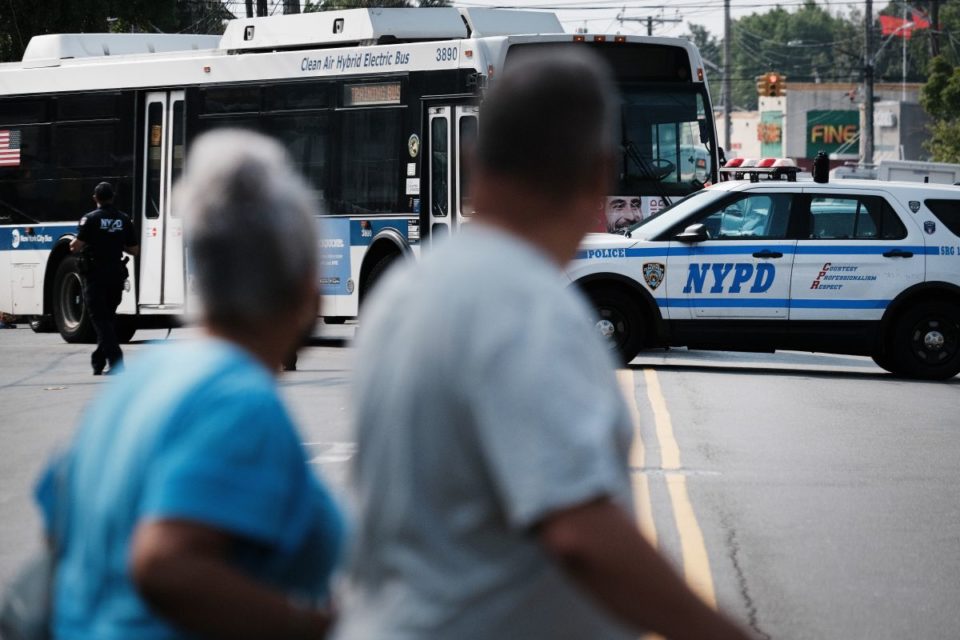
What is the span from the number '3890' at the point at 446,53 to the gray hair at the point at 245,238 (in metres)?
16.4

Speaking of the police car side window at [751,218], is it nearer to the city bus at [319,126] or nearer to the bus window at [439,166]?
the city bus at [319,126]

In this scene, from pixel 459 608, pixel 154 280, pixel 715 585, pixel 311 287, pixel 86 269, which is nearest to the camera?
pixel 459 608

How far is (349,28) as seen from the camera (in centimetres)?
2000

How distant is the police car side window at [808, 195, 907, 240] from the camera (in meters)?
16.4

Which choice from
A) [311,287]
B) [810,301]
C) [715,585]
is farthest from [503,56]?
[311,287]

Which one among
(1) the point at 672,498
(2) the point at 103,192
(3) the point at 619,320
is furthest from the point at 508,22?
(1) the point at 672,498

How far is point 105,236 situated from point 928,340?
781cm

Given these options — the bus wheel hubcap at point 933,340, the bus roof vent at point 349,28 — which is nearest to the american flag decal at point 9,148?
the bus roof vent at point 349,28

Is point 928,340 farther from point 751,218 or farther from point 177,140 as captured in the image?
point 177,140

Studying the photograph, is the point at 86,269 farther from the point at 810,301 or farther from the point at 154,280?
the point at 810,301

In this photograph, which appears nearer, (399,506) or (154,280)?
(399,506)

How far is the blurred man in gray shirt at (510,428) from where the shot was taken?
227 centimetres

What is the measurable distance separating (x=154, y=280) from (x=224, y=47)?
299cm

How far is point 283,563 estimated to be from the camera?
2.38m
